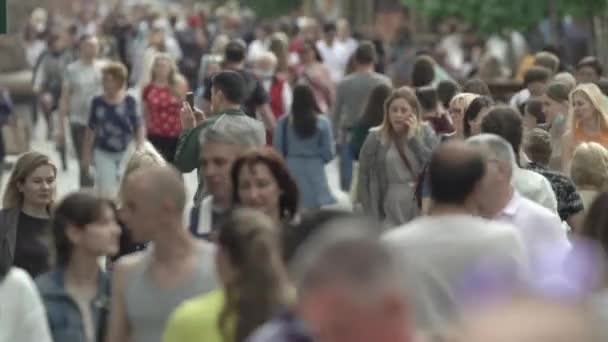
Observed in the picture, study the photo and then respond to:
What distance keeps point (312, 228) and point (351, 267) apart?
100 inches

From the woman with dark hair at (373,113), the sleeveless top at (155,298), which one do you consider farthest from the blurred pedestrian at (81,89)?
the sleeveless top at (155,298)

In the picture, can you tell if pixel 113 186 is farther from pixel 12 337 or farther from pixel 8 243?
pixel 12 337

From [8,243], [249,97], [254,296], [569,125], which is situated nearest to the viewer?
[254,296]

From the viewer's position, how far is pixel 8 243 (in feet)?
33.2

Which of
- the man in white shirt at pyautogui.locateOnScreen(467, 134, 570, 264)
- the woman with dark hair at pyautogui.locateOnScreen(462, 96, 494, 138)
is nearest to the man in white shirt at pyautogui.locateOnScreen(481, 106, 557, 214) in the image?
the man in white shirt at pyautogui.locateOnScreen(467, 134, 570, 264)

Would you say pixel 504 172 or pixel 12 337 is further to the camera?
pixel 504 172

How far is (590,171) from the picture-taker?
11.8 metres

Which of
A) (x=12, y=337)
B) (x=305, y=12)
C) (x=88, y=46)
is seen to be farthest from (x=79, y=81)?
(x=305, y=12)

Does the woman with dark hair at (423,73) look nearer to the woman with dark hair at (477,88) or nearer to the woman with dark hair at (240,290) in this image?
the woman with dark hair at (477,88)

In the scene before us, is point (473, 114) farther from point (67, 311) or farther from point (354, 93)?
point (354, 93)

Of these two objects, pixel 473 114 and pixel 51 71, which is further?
pixel 51 71

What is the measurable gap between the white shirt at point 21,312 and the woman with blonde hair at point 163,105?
10611 millimetres

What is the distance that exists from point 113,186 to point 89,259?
31.8 feet

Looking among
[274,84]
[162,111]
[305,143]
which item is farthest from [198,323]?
[274,84]
